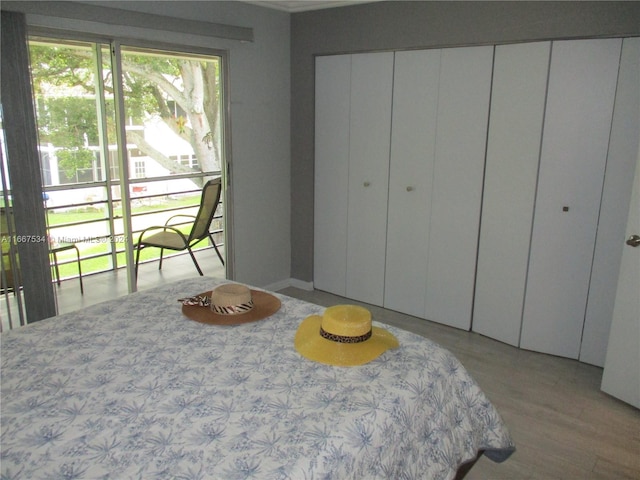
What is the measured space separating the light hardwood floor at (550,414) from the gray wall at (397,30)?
5.50 ft

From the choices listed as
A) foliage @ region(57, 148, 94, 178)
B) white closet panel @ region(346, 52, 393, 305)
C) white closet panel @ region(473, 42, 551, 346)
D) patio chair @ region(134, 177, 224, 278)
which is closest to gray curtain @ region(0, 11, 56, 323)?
foliage @ region(57, 148, 94, 178)

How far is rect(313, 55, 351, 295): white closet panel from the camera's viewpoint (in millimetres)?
4227

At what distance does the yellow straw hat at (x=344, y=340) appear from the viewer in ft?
6.41

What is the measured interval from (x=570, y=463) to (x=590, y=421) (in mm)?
457

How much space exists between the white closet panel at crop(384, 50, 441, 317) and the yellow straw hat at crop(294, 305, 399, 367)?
1983 mm

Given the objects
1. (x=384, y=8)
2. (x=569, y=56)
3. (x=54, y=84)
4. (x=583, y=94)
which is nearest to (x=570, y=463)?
(x=583, y=94)

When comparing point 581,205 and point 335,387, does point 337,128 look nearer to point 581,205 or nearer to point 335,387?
point 581,205

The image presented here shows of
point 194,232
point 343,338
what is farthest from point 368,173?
point 343,338

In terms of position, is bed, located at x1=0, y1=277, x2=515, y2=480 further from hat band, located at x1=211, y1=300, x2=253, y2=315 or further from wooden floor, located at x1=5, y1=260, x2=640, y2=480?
wooden floor, located at x1=5, y1=260, x2=640, y2=480

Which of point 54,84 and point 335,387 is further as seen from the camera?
point 54,84

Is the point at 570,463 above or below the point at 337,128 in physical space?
below

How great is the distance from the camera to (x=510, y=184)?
3490mm

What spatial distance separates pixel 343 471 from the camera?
1.45m

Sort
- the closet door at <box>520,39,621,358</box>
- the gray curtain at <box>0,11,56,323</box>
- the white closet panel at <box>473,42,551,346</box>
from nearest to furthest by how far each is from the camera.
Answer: the gray curtain at <box>0,11,56,323</box> < the closet door at <box>520,39,621,358</box> < the white closet panel at <box>473,42,551,346</box>
